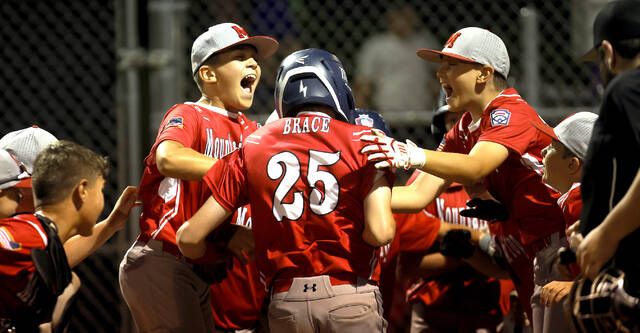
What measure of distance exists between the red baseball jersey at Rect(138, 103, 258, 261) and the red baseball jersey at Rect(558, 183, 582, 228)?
4.56 ft

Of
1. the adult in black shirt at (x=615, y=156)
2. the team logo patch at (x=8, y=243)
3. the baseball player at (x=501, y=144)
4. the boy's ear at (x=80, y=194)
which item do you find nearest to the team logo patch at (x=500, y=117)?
the baseball player at (x=501, y=144)

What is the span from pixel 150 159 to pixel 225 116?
0.38m

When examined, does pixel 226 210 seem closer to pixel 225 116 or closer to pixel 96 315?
pixel 225 116

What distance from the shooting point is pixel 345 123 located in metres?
3.88

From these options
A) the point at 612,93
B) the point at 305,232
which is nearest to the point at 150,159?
the point at 305,232

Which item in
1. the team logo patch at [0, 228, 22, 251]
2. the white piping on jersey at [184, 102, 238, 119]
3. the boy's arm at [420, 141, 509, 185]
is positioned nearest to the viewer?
the boy's arm at [420, 141, 509, 185]

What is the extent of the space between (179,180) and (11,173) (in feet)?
2.61

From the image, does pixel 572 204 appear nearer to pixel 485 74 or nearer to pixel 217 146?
pixel 485 74

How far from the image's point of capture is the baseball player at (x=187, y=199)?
454cm

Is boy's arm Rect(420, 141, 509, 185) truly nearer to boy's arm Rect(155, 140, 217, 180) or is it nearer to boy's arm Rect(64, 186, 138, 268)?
boy's arm Rect(155, 140, 217, 180)

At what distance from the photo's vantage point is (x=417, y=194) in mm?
4445

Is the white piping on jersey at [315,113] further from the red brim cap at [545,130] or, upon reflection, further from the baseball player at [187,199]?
the red brim cap at [545,130]

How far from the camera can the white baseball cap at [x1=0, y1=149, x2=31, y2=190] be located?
187 inches

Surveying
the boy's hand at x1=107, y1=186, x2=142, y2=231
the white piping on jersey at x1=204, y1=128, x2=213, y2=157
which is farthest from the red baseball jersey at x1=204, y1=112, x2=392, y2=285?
the boy's hand at x1=107, y1=186, x2=142, y2=231
